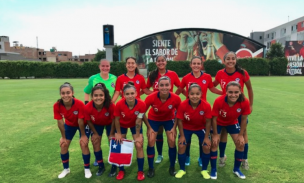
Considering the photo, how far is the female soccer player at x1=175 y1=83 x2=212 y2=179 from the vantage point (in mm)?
3393

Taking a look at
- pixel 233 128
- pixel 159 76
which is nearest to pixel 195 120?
pixel 233 128

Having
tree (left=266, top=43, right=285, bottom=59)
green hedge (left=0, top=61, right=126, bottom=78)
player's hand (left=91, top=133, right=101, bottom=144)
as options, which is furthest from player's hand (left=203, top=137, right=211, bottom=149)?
tree (left=266, top=43, right=285, bottom=59)

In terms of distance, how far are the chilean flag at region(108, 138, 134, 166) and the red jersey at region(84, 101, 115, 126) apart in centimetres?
39

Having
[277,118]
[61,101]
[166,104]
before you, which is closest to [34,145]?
[61,101]

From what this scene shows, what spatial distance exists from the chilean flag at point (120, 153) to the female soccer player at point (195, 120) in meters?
0.88

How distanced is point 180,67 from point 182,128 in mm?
32046

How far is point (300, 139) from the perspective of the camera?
16.9ft

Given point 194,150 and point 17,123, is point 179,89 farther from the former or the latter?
point 17,123

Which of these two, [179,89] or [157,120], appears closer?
[157,120]

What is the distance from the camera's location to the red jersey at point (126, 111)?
3.47 metres

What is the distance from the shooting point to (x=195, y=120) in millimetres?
3494

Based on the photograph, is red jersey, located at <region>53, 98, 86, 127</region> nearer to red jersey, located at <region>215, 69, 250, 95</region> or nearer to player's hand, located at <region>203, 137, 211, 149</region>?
player's hand, located at <region>203, 137, 211, 149</region>

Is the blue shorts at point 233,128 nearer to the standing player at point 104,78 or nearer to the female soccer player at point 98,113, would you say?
the female soccer player at point 98,113

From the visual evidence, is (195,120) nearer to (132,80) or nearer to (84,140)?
(132,80)
